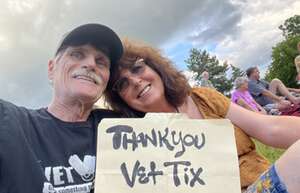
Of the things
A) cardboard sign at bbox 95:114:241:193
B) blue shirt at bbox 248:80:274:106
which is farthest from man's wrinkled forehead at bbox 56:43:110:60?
blue shirt at bbox 248:80:274:106

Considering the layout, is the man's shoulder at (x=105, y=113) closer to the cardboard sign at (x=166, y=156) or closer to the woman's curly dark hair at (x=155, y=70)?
the woman's curly dark hair at (x=155, y=70)

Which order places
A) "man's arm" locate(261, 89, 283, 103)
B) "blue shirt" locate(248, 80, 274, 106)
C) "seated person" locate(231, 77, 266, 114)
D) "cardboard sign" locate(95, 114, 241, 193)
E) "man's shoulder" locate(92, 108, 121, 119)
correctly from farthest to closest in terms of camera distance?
1. "blue shirt" locate(248, 80, 274, 106)
2. "man's arm" locate(261, 89, 283, 103)
3. "seated person" locate(231, 77, 266, 114)
4. "man's shoulder" locate(92, 108, 121, 119)
5. "cardboard sign" locate(95, 114, 241, 193)

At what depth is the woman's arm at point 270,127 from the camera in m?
1.88

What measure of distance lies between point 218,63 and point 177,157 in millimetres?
51090

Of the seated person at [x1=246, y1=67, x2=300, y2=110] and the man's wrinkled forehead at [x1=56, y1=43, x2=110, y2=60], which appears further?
the seated person at [x1=246, y1=67, x2=300, y2=110]

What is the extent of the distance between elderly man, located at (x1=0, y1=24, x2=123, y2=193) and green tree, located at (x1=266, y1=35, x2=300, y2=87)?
40.7 m

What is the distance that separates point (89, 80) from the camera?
6.03ft

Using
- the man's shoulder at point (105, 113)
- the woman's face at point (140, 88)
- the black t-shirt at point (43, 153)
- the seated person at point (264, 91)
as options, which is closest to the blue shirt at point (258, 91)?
the seated person at point (264, 91)

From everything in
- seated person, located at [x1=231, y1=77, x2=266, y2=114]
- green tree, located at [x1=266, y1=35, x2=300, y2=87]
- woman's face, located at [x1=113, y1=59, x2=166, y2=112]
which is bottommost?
woman's face, located at [x1=113, y1=59, x2=166, y2=112]

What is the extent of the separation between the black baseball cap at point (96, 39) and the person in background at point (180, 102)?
0.35 feet

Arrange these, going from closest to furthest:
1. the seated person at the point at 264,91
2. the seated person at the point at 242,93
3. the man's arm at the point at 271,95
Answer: the seated person at the point at 242,93 < the man's arm at the point at 271,95 < the seated person at the point at 264,91

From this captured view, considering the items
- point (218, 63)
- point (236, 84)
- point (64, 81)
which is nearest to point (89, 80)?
point (64, 81)

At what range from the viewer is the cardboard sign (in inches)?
57.3

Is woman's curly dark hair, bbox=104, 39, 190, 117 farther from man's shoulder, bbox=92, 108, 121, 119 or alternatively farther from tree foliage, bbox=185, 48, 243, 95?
tree foliage, bbox=185, 48, 243, 95
